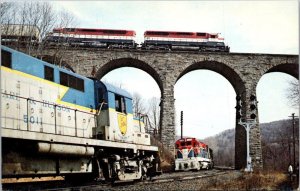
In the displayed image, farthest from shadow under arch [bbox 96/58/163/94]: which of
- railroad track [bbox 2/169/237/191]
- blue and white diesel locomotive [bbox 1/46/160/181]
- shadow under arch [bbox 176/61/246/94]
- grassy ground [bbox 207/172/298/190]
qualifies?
railroad track [bbox 2/169/237/191]

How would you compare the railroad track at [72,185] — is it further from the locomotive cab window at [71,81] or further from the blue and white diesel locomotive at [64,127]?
the locomotive cab window at [71,81]

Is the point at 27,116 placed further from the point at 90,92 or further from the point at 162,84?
the point at 162,84

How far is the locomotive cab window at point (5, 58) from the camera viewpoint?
7.37m

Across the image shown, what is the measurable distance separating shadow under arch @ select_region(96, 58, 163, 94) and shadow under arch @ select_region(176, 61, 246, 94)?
1.66 m

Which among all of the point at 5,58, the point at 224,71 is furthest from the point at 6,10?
the point at 224,71

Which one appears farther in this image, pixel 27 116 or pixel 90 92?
pixel 90 92

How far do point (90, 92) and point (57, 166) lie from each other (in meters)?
2.99

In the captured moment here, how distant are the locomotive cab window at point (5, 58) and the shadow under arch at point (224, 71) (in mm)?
20266

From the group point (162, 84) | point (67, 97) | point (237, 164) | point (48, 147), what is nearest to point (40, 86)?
point (67, 97)

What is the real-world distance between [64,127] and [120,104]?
268 cm

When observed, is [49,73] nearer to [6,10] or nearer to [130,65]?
[6,10]

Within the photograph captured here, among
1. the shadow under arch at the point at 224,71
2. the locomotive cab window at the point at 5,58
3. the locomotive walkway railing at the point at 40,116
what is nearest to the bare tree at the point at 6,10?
the locomotive walkway railing at the point at 40,116

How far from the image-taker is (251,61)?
2789 centimetres

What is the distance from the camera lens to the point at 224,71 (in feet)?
94.4
